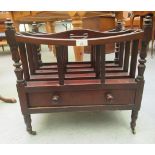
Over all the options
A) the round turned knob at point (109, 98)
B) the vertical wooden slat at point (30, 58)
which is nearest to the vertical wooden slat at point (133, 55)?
the round turned knob at point (109, 98)

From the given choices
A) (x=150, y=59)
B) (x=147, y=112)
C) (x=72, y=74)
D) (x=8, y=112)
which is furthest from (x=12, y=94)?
(x=150, y=59)

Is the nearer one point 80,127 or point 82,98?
point 82,98

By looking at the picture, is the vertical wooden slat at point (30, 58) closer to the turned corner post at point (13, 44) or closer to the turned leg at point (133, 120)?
the turned corner post at point (13, 44)

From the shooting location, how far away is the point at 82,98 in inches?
35.5

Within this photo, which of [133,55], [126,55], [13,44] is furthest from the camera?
[126,55]

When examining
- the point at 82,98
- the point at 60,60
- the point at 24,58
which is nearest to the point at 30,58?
the point at 24,58

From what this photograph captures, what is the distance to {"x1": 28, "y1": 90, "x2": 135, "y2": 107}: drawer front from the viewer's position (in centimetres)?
89

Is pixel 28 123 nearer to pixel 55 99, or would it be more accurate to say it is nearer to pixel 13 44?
pixel 55 99

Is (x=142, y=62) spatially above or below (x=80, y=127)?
above

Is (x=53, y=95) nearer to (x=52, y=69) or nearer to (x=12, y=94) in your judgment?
(x=52, y=69)

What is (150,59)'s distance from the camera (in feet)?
7.41

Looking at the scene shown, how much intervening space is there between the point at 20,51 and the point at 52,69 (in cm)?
26

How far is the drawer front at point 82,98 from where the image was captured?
889 mm
